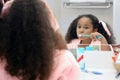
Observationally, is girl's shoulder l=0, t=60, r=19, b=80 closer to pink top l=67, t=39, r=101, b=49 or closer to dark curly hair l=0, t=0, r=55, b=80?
dark curly hair l=0, t=0, r=55, b=80

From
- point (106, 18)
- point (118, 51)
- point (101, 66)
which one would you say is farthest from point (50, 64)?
point (106, 18)

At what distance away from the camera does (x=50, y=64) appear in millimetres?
662

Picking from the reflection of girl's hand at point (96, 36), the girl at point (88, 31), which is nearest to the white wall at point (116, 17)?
the girl at point (88, 31)

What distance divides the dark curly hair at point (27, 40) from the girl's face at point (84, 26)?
674mm

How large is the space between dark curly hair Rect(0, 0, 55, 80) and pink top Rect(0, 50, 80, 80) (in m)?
0.02

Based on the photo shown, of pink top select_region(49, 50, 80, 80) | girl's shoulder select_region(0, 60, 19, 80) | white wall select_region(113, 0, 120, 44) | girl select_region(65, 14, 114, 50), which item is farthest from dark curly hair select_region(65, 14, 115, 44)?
girl's shoulder select_region(0, 60, 19, 80)

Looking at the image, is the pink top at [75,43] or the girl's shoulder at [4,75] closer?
the girl's shoulder at [4,75]

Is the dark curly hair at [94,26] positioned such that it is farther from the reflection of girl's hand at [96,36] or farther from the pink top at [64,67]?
the pink top at [64,67]

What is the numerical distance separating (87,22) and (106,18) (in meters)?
0.19

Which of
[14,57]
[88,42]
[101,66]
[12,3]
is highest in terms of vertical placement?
[12,3]

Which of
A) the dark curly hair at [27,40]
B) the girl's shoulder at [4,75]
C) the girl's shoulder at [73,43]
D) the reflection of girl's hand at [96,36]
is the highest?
the dark curly hair at [27,40]

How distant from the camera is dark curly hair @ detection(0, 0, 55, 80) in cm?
63

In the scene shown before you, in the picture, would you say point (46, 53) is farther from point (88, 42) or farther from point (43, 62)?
point (88, 42)

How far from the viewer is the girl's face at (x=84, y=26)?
131 centimetres
